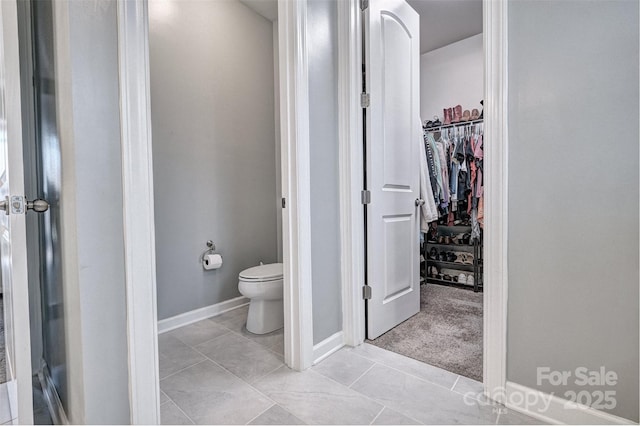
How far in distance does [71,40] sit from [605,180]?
5.99 feet

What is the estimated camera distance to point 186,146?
2.30 meters

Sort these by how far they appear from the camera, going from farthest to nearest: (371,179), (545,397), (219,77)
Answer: (219,77) → (371,179) → (545,397)

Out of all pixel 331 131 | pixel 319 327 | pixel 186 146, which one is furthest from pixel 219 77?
pixel 319 327

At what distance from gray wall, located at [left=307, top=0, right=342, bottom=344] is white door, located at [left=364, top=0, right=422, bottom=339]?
0.21 m

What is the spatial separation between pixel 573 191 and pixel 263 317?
5.97ft

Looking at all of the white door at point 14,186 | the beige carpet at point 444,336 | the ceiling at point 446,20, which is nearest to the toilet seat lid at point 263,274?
the beige carpet at point 444,336

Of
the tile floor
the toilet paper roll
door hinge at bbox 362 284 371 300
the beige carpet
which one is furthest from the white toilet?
the beige carpet

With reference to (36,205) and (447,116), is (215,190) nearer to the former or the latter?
(36,205)

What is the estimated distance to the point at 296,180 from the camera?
5.24 feet

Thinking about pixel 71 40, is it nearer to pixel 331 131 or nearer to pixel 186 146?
pixel 331 131

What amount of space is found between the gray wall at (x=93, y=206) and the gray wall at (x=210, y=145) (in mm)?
1178

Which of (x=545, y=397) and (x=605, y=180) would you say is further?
(x=545, y=397)

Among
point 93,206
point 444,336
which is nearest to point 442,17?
point 444,336

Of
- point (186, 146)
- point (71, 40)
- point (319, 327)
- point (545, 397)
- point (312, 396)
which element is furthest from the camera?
point (186, 146)
